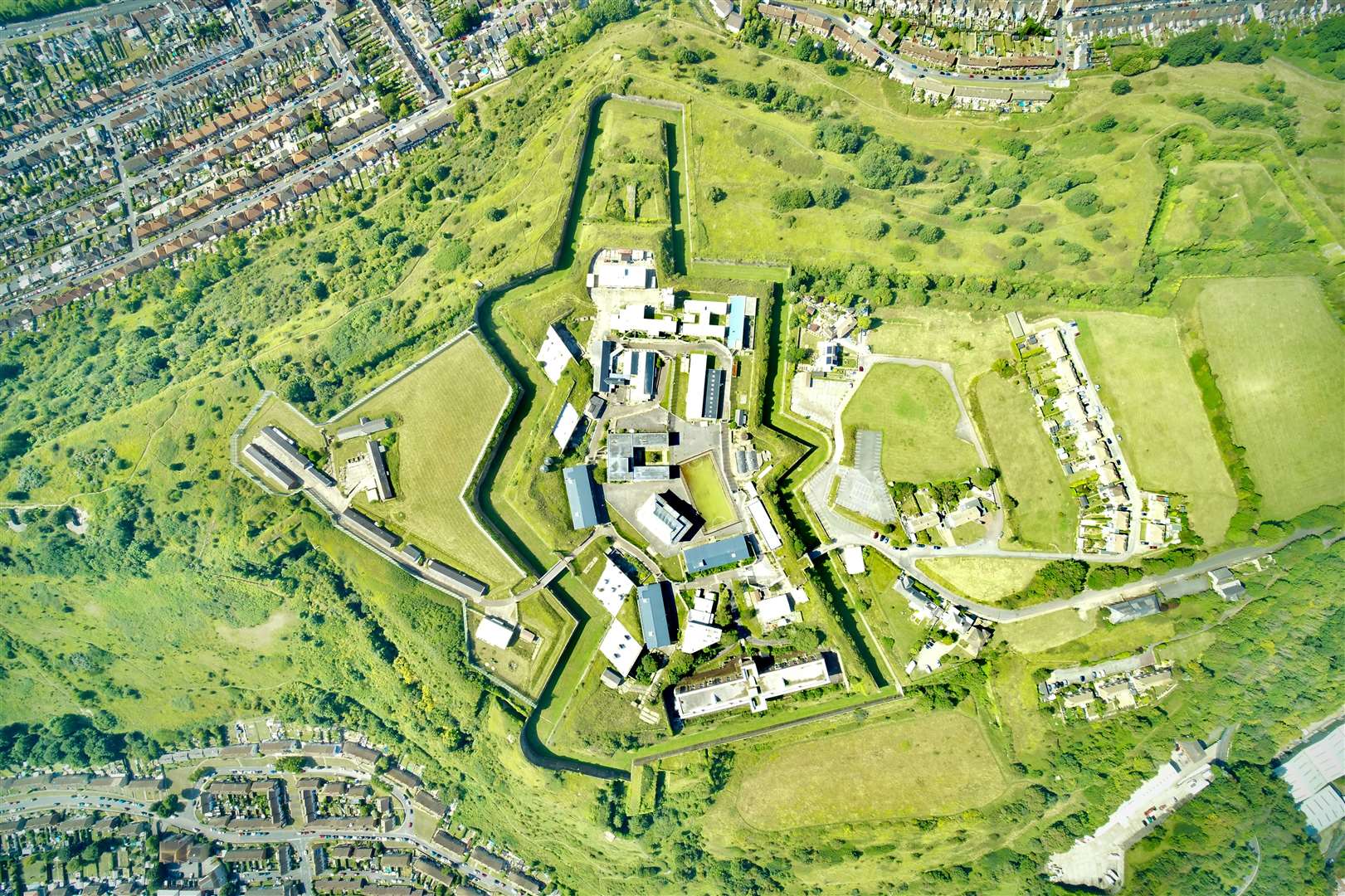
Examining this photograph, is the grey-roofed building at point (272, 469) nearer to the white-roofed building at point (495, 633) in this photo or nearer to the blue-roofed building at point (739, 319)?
the white-roofed building at point (495, 633)

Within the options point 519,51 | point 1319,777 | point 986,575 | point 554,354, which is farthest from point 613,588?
point 1319,777

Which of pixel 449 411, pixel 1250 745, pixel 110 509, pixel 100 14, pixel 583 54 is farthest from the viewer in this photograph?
pixel 100 14

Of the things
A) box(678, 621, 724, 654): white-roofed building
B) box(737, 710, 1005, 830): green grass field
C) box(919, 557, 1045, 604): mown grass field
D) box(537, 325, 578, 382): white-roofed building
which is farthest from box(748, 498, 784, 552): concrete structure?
box(537, 325, 578, 382): white-roofed building

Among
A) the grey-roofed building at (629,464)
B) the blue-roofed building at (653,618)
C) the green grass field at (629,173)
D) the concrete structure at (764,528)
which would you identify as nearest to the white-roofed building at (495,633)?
the blue-roofed building at (653,618)

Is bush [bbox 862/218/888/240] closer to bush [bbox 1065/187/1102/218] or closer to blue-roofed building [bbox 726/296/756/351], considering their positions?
blue-roofed building [bbox 726/296/756/351]

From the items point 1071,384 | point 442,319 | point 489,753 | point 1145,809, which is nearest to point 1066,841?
point 1145,809

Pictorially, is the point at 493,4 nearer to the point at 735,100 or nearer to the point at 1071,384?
the point at 735,100

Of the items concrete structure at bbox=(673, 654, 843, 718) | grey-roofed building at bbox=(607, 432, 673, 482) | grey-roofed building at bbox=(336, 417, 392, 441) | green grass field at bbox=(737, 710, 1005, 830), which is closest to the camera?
concrete structure at bbox=(673, 654, 843, 718)
